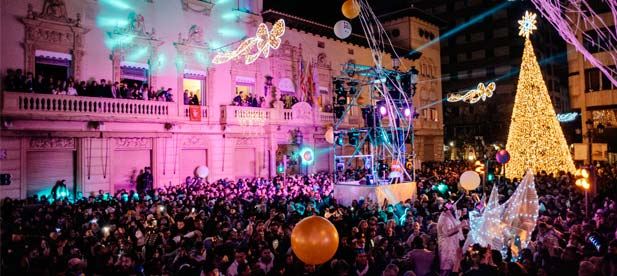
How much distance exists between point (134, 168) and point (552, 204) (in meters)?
17.0

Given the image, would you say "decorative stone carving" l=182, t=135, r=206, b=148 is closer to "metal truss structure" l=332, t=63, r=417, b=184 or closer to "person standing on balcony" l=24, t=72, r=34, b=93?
"person standing on balcony" l=24, t=72, r=34, b=93

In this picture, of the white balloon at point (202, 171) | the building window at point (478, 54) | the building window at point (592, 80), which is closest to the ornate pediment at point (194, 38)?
the white balloon at point (202, 171)

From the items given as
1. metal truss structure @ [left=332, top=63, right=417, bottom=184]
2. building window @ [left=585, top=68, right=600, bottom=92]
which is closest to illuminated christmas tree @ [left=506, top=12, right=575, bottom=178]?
metal truss structure @ [left=332, top=63, right=417, bottom=184]

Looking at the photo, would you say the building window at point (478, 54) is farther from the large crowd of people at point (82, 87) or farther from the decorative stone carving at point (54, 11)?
the decorative stone carving at point (54, 11)

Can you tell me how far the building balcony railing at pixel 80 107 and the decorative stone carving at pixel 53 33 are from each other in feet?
4.94

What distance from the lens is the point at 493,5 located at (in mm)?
54875

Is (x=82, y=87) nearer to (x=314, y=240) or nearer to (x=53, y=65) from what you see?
(x=53, y=65)

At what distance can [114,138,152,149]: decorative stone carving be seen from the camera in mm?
20500

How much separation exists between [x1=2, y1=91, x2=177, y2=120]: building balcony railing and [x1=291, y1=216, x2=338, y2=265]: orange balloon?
1505cm

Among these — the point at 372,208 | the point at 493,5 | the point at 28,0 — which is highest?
the point at 493,5

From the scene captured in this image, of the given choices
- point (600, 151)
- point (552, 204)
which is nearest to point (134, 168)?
point (552, 204)

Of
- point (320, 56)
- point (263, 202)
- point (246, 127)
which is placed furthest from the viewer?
point (320, 56)

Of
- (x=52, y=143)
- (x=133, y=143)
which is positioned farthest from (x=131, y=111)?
(x=52, y=143)

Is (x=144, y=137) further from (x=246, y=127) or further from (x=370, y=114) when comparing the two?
(x=370, y=114)
